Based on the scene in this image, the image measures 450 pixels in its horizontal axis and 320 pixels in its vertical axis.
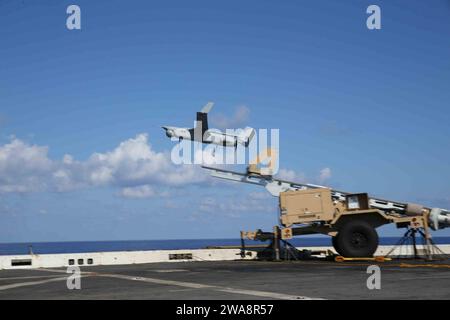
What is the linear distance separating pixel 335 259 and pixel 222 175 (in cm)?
796

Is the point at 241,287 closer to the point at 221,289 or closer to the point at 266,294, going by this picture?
the point at 221,289

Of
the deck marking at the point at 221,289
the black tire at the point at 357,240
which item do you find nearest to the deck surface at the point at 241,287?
the deck marking at the point at 221,289

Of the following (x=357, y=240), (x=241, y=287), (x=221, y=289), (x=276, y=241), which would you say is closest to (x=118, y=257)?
(x=276, y=241)

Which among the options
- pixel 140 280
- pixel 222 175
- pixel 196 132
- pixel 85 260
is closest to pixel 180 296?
pixel 140 280

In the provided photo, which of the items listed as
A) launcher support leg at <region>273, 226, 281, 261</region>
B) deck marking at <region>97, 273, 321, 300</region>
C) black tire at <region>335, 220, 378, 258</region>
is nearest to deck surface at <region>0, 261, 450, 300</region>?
deck marking at <region>97, 273, 321, 300</region>

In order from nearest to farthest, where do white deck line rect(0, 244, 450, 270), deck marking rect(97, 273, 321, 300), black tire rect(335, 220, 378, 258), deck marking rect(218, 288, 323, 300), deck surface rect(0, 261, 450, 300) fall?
deck marking rect(218, 288, 323, 300)
deck marking rect(97, 273, 321, 300)
deck surface rect(0, 261, 450, 300)
white deck line rect(0, 244, 450, 270)
black tire rect(335, 220, 378, 258)

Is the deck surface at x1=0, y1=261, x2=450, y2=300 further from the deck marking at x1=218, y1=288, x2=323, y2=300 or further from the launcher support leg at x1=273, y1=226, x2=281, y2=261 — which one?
the launcher support leg at x1=273, y1=226, x2=281, y2=261

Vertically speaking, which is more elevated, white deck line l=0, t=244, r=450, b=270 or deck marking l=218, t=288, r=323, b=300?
deck marking l=218, t=288, r=323, b=300

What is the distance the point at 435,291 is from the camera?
12.9 m

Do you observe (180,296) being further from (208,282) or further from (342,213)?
(342,213)

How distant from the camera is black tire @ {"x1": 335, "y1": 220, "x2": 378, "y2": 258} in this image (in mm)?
26125

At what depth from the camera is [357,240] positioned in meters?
26.3

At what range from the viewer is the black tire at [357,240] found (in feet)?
85.7
